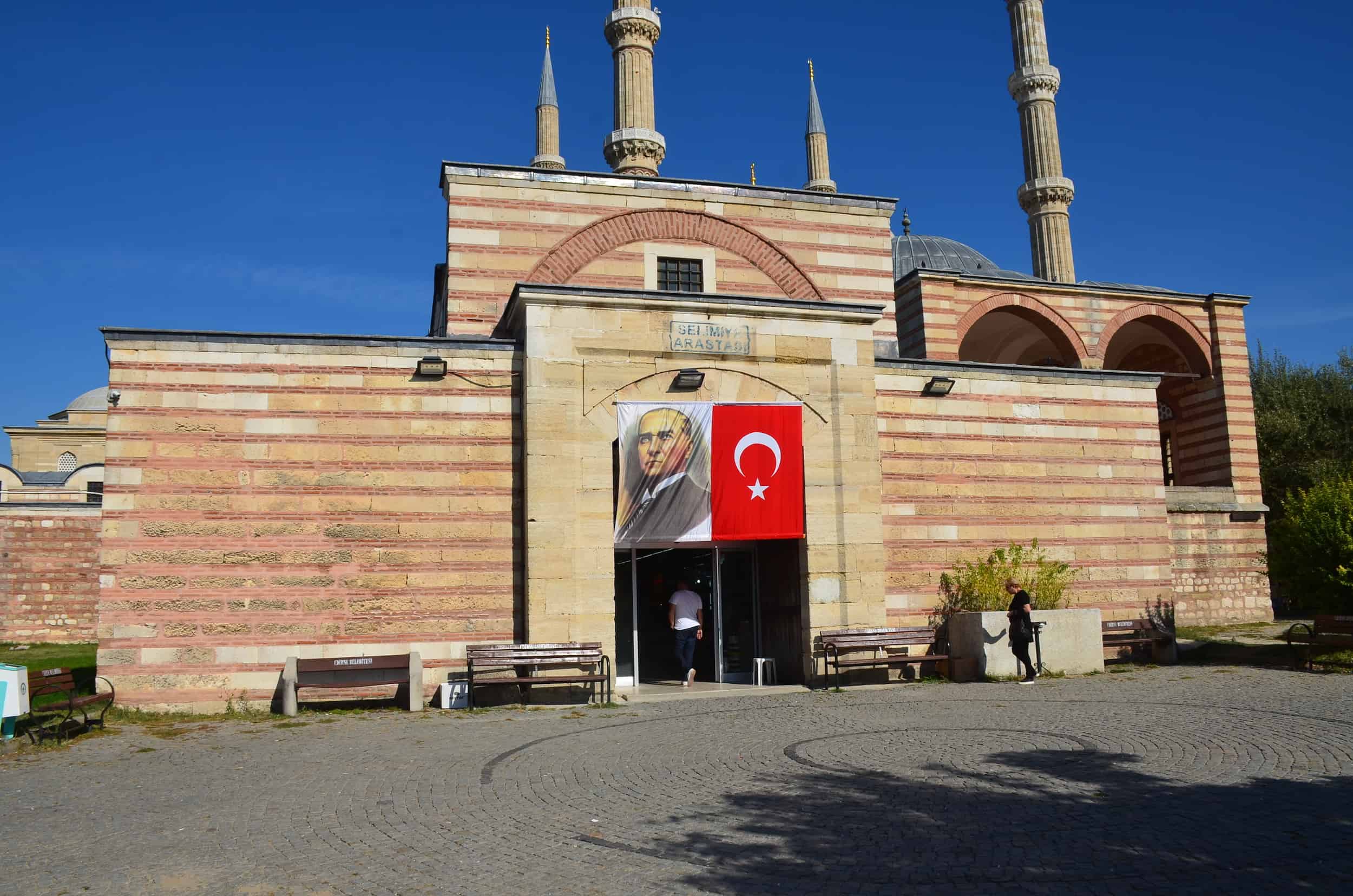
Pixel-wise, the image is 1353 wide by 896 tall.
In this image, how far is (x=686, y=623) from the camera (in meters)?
14.9

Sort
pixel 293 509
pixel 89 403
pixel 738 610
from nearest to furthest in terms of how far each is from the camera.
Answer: pixel 293 509
pixel 738 610
pixel 89 403

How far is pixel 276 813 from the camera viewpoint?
294 inches

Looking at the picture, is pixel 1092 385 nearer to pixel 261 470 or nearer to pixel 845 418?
pixel 845 418

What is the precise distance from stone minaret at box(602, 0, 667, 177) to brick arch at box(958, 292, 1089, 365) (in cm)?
893

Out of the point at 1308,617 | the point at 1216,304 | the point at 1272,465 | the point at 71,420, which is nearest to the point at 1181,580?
the point at 1308,617

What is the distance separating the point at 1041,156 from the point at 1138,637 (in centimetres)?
1860

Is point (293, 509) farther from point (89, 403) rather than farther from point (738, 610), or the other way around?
point (89, 403)

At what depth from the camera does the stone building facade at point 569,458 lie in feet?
44.4

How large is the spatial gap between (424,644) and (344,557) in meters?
1.64

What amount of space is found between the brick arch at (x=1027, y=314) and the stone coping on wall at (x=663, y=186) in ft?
17.4

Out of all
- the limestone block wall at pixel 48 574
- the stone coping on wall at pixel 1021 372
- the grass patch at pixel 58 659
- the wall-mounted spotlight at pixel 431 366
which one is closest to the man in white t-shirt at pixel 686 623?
the wall-mounted spotlight at pixel 431 366

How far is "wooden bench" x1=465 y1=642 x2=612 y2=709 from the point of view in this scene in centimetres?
1321

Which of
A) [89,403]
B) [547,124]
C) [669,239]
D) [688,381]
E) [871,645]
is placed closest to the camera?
[871,645]

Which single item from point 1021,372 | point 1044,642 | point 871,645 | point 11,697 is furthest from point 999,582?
point 11,697
